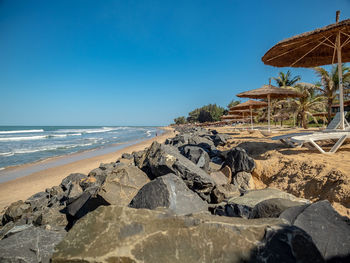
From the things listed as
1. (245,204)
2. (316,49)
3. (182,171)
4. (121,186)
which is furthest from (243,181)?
(316,49)

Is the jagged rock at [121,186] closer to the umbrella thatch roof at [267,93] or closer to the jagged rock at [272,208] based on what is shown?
the jagged rock at [272,208]

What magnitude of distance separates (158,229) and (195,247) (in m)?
0.35

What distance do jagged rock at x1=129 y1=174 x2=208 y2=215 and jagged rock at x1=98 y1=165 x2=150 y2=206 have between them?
0.38 meters

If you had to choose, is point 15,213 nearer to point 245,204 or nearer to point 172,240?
point 172,240

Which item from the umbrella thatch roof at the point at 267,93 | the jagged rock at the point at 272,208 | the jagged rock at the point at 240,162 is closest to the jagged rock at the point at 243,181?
the jagged rock at the point at 240,162

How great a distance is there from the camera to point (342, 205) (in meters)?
2.64

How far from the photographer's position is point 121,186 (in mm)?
2805

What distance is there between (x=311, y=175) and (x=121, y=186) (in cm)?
367

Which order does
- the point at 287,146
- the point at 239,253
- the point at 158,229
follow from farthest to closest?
the point at 287,146 → the point at 158,229 → the point at 239,253

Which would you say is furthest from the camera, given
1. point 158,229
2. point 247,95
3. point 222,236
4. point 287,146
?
point 247,95

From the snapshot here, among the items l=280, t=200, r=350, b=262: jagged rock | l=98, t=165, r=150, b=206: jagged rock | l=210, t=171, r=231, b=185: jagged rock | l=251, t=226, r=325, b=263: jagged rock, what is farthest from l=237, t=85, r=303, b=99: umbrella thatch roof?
l=251, t=226, r=325, b=263: jagged rock

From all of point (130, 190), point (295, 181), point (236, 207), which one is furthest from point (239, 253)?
point (295, 181)

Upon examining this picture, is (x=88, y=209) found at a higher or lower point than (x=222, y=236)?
lower

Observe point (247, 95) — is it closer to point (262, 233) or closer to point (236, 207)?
point (236, 207)
